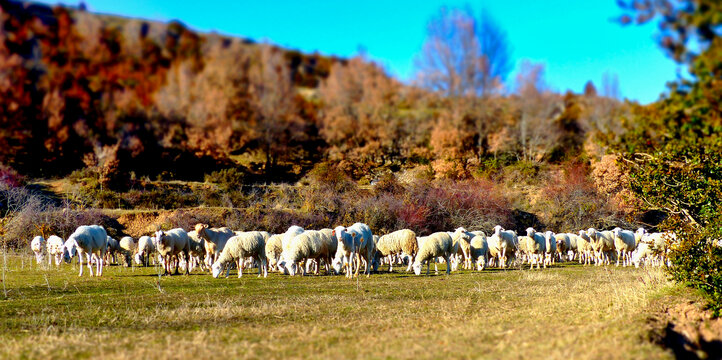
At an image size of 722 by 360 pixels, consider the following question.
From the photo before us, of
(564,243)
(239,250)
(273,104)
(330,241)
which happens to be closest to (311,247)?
(330,241)

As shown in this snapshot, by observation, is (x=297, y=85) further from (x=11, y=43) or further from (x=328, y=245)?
(x=328, y=245)

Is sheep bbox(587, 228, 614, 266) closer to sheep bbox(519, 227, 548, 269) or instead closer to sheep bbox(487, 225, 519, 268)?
sheep bbox(519, 227, 548, 269)

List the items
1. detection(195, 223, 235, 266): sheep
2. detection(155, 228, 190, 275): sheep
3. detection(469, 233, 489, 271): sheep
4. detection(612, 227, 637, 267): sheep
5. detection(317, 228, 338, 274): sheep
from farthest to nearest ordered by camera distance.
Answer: detection(612, 227, 637, 267): sheep, detection(469, 233, 489, 271): sheep, detection(195, 223, 235, 266): sheep, detection(317, 228, 338, 274): sheep, detection(155, 228, 190, 275): sheep

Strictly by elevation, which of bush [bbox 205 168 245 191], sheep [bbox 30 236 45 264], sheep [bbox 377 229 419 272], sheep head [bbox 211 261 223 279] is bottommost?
sheep head [bbox 211 261 223 279]

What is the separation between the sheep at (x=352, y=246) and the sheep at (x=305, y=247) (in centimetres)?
69

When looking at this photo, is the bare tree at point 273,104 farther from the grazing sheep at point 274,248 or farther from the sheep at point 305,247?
the sheep at point 305,247

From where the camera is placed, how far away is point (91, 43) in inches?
1512

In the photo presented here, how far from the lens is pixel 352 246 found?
21.4 m

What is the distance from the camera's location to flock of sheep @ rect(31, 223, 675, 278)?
21.6 meters

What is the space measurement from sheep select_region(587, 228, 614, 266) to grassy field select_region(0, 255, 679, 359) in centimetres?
1792

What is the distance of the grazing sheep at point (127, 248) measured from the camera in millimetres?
30125

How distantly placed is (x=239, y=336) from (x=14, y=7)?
42567 mm

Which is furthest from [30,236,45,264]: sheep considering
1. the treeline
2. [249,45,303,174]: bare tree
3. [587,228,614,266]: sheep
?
[587,228,614,266]: sheep

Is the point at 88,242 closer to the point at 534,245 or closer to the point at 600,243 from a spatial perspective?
the point at 534,245
